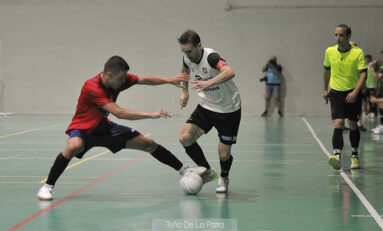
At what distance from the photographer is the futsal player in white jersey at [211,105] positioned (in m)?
6.39

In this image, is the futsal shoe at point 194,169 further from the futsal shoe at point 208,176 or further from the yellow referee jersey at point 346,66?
the yellow referee jersey at point 346,66

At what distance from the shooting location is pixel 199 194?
668 cm

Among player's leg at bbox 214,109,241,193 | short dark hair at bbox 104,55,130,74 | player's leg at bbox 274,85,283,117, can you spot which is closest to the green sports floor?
player's leg at bbox 214,109,241,193

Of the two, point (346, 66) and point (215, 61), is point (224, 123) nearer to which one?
point (215, 61)

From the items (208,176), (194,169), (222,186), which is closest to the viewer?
(222,186)

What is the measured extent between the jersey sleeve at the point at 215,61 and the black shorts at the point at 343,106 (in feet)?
9.03

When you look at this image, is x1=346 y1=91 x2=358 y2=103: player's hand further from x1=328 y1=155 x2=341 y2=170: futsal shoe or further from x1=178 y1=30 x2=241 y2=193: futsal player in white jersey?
x1=178 y1=30 x2=241 y2=193: futsal player in white jersey

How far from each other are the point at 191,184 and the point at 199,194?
217mm

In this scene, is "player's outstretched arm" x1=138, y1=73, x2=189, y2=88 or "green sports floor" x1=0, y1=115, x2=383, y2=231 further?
"player's outstretched arm" x1=138, y1=73, x2=189, y2=88

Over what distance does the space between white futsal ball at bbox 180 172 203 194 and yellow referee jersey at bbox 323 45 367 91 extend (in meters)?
3.02

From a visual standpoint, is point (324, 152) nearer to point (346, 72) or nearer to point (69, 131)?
point (346, 72)

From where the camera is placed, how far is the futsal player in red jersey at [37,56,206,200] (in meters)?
6.13

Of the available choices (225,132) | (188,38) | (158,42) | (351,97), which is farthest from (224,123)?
(158,42)

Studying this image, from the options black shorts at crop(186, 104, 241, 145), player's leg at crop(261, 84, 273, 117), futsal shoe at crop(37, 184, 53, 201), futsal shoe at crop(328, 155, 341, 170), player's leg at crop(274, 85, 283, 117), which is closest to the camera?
futsal shoe at crop(37, 184, 53, 201)
